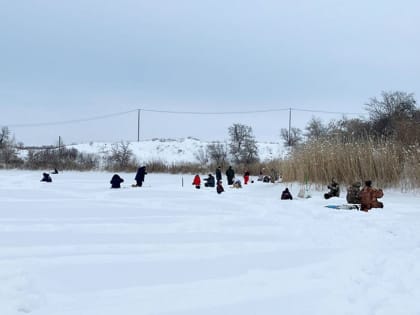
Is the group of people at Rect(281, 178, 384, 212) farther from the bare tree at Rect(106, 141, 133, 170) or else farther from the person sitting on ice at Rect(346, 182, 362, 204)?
the bare tree at Rect(106, 141, 133, 170)

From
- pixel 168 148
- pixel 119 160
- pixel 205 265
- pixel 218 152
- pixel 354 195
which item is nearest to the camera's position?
pixel 205 265

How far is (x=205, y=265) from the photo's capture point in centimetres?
520

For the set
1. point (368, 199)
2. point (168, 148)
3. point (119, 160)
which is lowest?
point (368, 199)

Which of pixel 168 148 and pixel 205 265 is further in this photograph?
pixel 168 148

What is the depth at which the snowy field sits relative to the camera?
12.8 ft

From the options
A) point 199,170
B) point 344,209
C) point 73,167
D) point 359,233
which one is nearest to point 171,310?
point 359,233

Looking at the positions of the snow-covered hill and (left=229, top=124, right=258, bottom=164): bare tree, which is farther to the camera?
the snow-covered hill

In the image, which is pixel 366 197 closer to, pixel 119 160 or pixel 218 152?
pixel 119 160

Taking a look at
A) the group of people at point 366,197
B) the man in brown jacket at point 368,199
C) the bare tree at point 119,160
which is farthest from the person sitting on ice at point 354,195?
the bare tree at point 119,160

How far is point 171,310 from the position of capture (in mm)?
3777

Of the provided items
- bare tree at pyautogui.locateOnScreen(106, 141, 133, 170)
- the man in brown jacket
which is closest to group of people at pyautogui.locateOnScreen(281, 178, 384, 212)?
the man in brown jacket

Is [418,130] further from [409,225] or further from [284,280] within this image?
[284,280]

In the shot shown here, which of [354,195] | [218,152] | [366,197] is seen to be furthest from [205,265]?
[218,152]

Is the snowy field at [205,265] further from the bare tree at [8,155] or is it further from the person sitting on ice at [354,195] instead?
the bare tree at [8,155]
